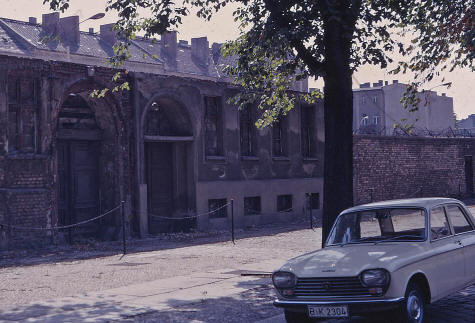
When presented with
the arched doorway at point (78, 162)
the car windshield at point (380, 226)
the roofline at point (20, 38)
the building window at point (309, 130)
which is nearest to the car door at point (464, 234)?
the car windshield at point (380, 226)

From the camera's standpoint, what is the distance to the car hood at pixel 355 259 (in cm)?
690

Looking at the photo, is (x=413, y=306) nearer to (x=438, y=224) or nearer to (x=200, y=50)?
(x=438, y=224)

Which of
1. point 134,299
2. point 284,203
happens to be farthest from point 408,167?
point 134,299

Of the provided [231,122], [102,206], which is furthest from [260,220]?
[102,206]

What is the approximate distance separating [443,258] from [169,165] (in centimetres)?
1484

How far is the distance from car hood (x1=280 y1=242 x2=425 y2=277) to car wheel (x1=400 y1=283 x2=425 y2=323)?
1.15 ft

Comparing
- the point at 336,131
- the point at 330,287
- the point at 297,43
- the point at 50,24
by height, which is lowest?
the point at 330,287

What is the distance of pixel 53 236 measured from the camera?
1745cm

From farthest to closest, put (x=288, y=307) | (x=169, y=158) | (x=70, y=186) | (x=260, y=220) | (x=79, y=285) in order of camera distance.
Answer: (x=260, y=220) < (x=169, y=158) < (x=70, y=186) < (x=79, y=285) < (x=288, y=307)

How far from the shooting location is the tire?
268 inches

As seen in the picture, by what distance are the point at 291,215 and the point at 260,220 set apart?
6.42ft

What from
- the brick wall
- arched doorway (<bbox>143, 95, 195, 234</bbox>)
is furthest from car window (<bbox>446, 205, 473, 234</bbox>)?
the brick wall

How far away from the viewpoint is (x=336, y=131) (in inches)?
466

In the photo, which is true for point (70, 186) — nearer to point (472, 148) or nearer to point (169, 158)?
point (169, 158)
